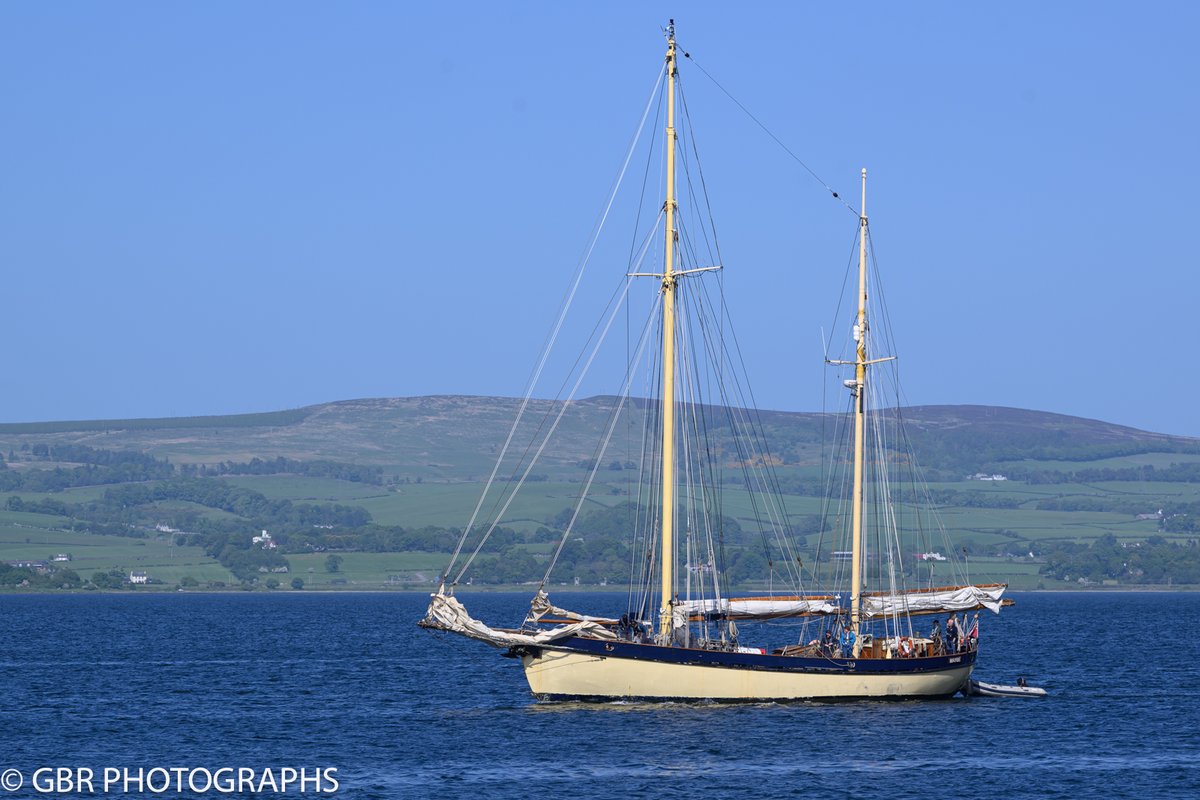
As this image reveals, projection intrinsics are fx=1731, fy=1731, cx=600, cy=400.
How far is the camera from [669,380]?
69.7 metres

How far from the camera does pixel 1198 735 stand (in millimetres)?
67562

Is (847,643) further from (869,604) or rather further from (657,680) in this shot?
(657,680)

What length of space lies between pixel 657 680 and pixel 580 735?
519 centimetres

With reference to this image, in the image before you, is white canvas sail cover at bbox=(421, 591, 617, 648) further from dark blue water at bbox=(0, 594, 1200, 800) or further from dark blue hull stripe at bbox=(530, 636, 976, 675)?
dark blue water at bbox=(0, 594, 1200, 800)

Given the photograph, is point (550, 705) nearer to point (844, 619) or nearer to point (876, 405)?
point (844, 619)

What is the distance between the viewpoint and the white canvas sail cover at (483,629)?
2628 inches

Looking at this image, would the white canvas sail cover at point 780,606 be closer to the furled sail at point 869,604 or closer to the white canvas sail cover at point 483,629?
the furled sail at point 869,604

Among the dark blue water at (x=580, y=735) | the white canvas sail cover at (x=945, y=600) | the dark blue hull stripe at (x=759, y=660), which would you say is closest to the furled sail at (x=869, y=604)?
the white canvas sail cover at (x=945, y=600)

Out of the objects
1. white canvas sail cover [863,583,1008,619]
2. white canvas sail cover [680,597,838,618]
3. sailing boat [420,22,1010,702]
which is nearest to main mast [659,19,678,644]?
sailing boat [420,22,1010,702]

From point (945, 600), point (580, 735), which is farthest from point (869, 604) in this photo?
point (580, 735)

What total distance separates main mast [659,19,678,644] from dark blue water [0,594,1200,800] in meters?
4.31

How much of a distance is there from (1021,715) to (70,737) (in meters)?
38.6

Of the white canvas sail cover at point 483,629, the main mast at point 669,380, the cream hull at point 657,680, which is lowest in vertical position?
the cream hull at point 657,680

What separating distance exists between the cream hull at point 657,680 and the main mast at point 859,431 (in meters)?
5.38
